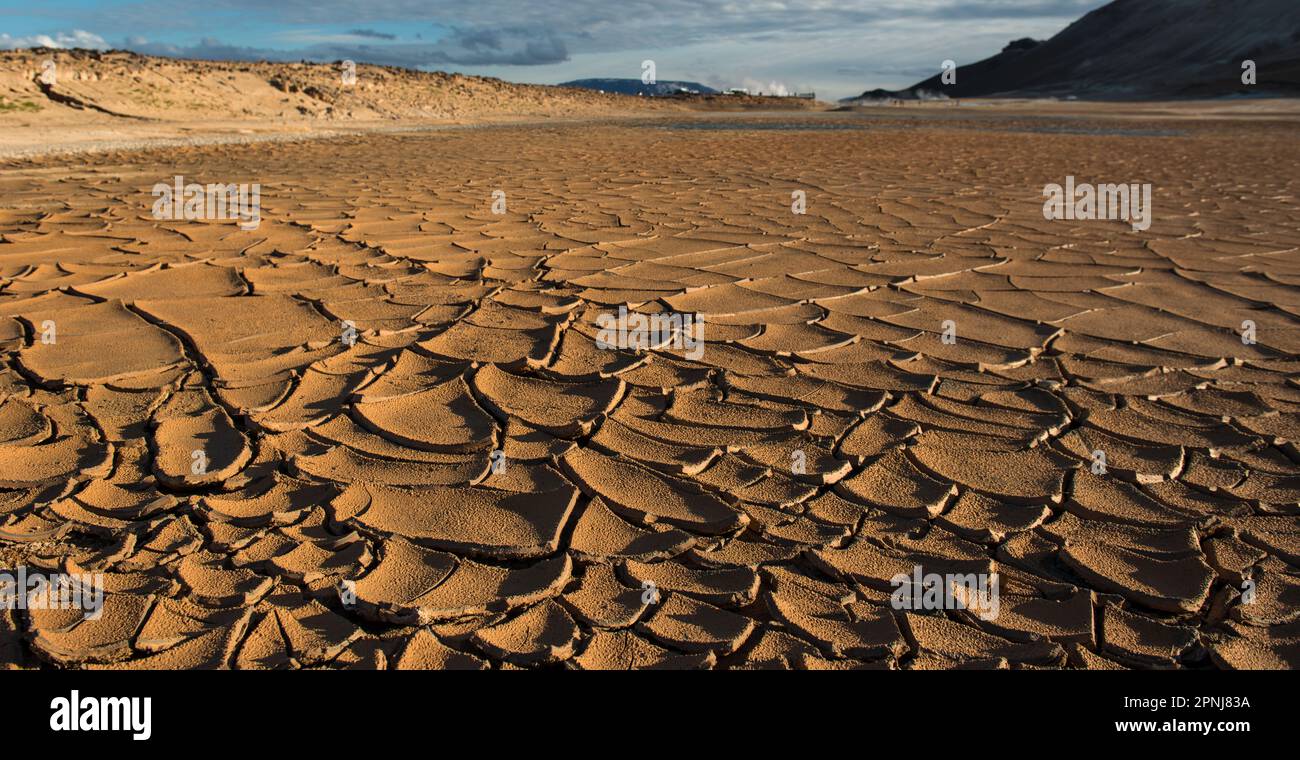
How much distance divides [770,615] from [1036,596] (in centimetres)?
49

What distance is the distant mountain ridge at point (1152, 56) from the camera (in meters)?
41.3

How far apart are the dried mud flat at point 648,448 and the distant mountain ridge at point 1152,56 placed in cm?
3754

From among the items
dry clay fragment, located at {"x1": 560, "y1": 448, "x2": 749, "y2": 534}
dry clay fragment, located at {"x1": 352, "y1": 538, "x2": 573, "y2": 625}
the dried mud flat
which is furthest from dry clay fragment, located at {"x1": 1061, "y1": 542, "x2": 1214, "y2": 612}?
dry clay fragment, located at {"x1": 352, "y1": 538, "x2": 573, "y2": 625}

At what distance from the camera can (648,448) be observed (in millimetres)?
2107

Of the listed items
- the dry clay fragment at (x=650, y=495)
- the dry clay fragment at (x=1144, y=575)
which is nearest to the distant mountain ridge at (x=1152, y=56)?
the dry clay fragment at (x=1144, y=575)

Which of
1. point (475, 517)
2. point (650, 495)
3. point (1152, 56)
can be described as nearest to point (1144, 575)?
point (650, 495)

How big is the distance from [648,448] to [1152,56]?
209ft

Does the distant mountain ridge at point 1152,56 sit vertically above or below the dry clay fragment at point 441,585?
above

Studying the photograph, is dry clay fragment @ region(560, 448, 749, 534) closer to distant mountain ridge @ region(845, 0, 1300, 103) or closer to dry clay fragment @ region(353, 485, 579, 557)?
dry clay fragment @ region(353, 485, 579, 557)

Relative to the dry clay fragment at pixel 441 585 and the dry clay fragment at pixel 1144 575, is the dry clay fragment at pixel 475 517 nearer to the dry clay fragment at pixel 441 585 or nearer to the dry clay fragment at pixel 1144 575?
the dry clay fragment at pixel 441 585

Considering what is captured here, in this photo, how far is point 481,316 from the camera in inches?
122

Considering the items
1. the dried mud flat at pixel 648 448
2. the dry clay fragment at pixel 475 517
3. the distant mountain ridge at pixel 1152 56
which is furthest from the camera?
the distant mountain ridge at pixel 1152 56

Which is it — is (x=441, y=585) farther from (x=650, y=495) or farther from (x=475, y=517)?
(x=650, y=495)

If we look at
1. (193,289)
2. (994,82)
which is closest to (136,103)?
(193,289)
